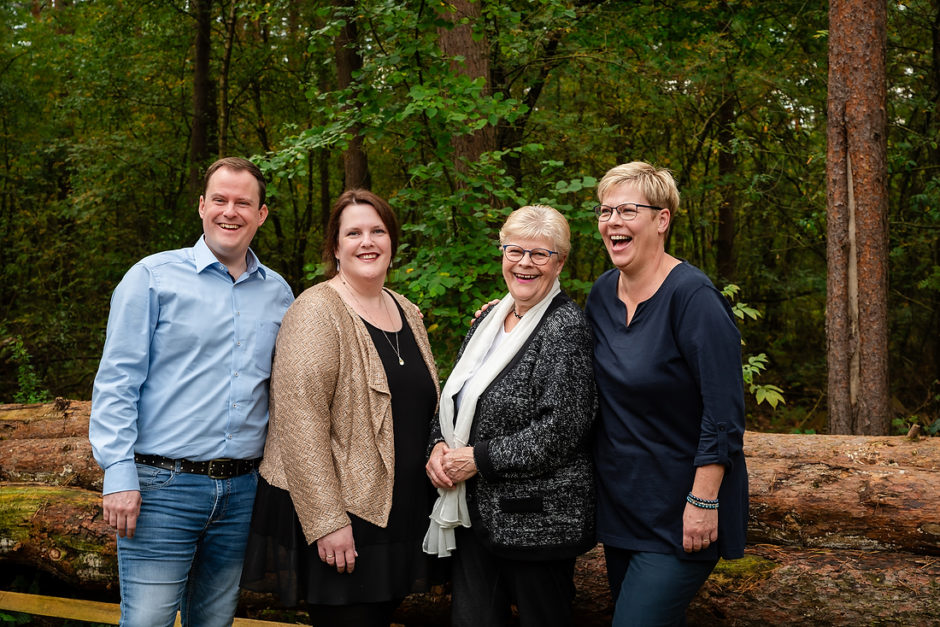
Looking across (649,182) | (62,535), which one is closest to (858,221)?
(649,182)

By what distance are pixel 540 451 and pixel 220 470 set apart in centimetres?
122

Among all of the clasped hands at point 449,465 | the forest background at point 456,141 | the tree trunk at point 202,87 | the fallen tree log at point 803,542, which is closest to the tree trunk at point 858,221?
the forest background at point 456,141

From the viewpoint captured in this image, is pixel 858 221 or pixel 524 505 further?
pixel 858 221

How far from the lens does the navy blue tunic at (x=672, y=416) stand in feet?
7.62

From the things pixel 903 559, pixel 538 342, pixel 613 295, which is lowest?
pixel 903 559

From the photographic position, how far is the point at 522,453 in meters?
2.50

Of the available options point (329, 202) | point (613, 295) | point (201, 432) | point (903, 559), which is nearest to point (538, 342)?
point (613, 295)

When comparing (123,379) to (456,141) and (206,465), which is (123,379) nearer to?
(206,465)

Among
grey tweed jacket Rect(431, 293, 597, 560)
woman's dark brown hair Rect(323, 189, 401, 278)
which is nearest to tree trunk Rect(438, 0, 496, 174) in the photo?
woman's dark brown hair Rect(323, 189, 401, 278)

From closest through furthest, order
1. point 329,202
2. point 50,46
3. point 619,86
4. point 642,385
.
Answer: point 642,385 < point 619,86 < point 50,46 < point 329,202

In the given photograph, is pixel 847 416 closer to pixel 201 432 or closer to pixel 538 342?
pixel 538 342

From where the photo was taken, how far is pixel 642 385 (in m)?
2.44

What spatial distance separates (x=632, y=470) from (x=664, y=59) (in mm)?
6653

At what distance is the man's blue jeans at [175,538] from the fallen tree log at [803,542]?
139 centimetres
